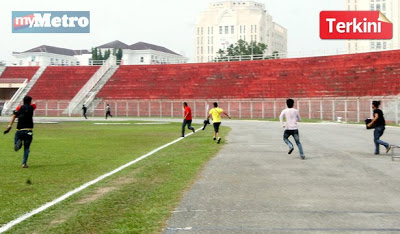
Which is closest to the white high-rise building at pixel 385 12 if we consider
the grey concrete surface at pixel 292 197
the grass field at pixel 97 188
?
the grass field at pixel 97 188

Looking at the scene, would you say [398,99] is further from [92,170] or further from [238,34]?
[238,34]

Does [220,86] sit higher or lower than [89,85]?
lower

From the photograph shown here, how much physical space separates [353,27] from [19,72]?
49254 mm

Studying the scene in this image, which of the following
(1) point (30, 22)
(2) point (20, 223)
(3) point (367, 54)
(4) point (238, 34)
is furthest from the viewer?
(4) point (238, 34)

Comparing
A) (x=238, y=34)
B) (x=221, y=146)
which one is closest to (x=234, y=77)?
(x=221, y=146)

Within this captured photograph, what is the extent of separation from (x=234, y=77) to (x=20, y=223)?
56.7 metres

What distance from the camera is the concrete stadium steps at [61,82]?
65500 mm

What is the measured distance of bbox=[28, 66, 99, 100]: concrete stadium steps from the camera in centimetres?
6550

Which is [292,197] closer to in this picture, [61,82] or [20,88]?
[61,82]

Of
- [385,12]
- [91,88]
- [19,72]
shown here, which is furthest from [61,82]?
[385,12]

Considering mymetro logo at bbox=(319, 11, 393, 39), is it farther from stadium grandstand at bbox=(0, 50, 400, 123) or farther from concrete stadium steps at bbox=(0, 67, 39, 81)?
concrete stadium steps at bbox=(0, 67, 39, 81)

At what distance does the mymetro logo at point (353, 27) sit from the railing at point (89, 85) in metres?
30.5

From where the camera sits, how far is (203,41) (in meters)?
182

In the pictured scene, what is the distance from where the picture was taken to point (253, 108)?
5353 cm
